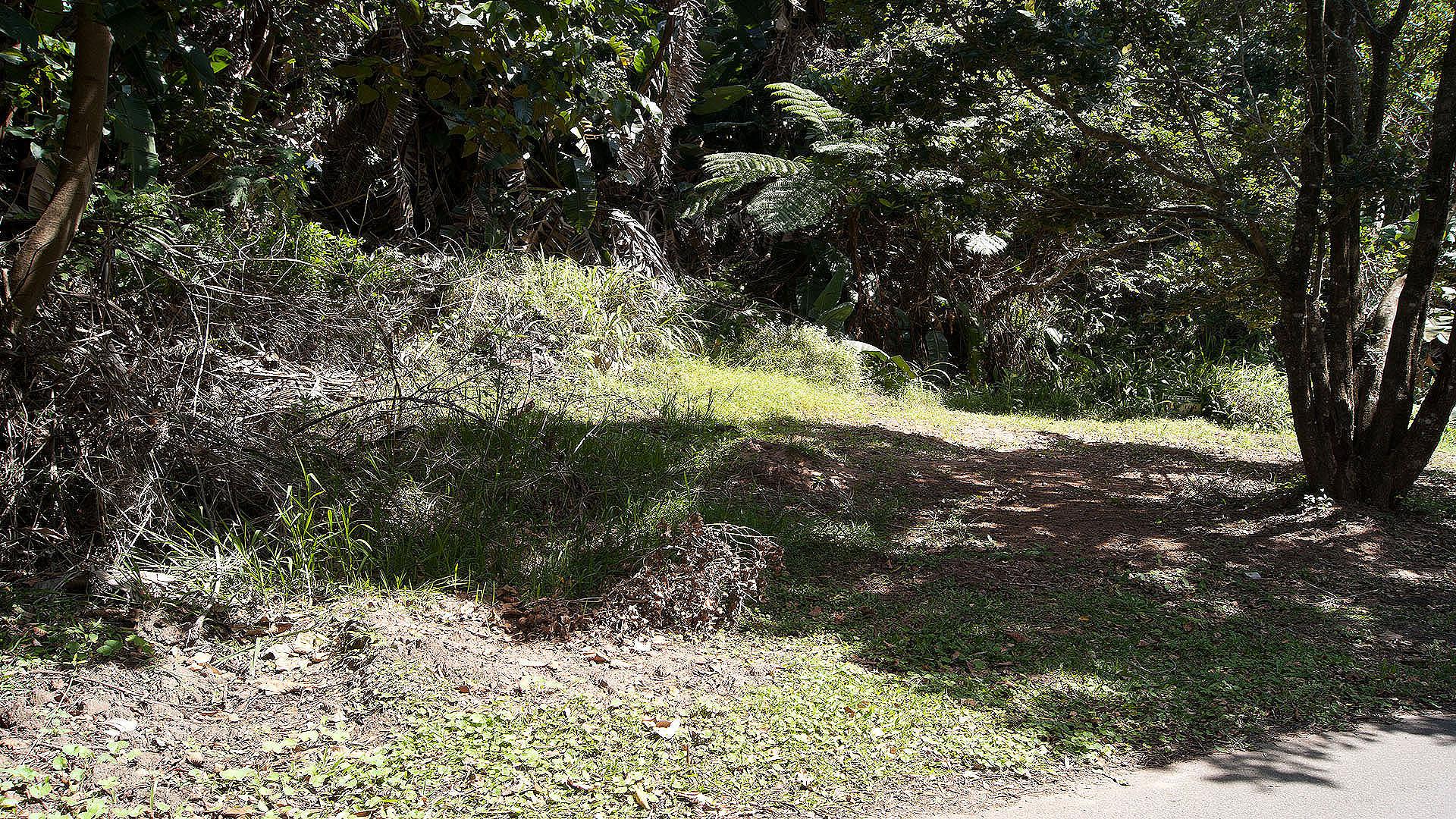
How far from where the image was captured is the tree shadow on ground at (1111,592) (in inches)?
151

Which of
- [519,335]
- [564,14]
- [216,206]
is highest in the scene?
[564,14]

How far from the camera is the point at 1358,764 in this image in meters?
3.38

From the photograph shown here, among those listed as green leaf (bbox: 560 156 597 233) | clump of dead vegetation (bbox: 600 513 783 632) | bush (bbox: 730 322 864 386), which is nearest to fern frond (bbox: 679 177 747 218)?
green leaf (bbox: 560 156 597 233)

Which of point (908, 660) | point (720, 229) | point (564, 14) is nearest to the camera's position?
point (908, 660)

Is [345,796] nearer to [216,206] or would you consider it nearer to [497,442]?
[497,442]

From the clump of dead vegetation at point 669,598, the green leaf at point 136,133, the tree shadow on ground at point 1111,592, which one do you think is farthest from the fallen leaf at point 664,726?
the green leaf at point 136,133

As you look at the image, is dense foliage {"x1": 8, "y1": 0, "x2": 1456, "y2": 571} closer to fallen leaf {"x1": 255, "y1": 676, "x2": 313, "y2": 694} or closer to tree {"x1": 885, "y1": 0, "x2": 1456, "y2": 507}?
tree {"x1": 885, "y1": 0, "x2": 1456, "y2": 507}

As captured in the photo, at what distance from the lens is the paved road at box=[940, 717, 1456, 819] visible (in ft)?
10.00

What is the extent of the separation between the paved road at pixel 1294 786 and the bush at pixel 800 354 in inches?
275

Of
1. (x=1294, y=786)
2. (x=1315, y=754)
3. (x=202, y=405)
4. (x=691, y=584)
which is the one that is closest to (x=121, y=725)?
(x=202, y=405)

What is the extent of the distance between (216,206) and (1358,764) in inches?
328

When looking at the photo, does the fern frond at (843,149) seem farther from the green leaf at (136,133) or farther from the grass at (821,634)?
the green leaf at (136,133)

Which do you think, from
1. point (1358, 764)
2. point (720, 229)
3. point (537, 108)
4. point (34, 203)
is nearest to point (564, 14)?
point (537, 108)

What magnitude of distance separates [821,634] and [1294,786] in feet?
6.16
